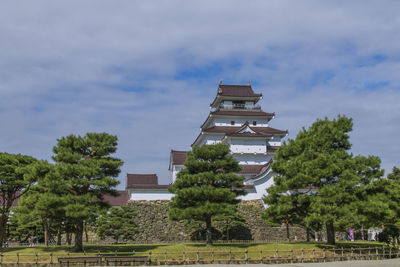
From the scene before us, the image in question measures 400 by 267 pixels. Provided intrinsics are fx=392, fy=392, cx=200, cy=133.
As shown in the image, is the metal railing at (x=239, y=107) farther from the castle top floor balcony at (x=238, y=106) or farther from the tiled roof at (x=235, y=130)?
the tiled roof at (x=235, y=130)

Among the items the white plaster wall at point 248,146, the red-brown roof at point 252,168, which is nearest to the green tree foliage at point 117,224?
the red-brown roof at point 252,168

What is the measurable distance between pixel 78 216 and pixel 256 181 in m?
17.6

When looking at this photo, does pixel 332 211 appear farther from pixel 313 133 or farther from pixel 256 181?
pixel 256 181

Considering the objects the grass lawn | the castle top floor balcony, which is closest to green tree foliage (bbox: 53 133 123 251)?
the grass lawn

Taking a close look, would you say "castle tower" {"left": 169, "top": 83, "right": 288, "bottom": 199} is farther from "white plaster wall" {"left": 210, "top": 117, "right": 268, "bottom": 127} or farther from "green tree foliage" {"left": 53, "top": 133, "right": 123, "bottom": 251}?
"green tree foliage" {"left": 53, "top": 133, "right": 123, "bottom": 251}

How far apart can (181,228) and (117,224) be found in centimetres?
599

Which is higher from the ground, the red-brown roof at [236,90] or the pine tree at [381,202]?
the red-brown roof at [236,90]

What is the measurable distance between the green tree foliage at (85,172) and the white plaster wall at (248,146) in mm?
18281

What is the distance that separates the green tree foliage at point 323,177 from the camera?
22.7 metres

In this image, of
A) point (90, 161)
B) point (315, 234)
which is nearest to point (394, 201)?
point (315, 234)

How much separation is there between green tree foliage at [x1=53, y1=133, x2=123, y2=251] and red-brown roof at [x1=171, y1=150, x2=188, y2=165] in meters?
16.6

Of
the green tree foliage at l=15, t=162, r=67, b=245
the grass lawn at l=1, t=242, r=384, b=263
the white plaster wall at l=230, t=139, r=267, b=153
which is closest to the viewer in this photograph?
the grass lawn at l=1, t=242, r=384, b=263

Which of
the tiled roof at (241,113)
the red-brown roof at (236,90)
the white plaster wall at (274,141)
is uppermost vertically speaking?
the red-brown roof at (236,90)

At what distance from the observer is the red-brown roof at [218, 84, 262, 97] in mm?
46250
